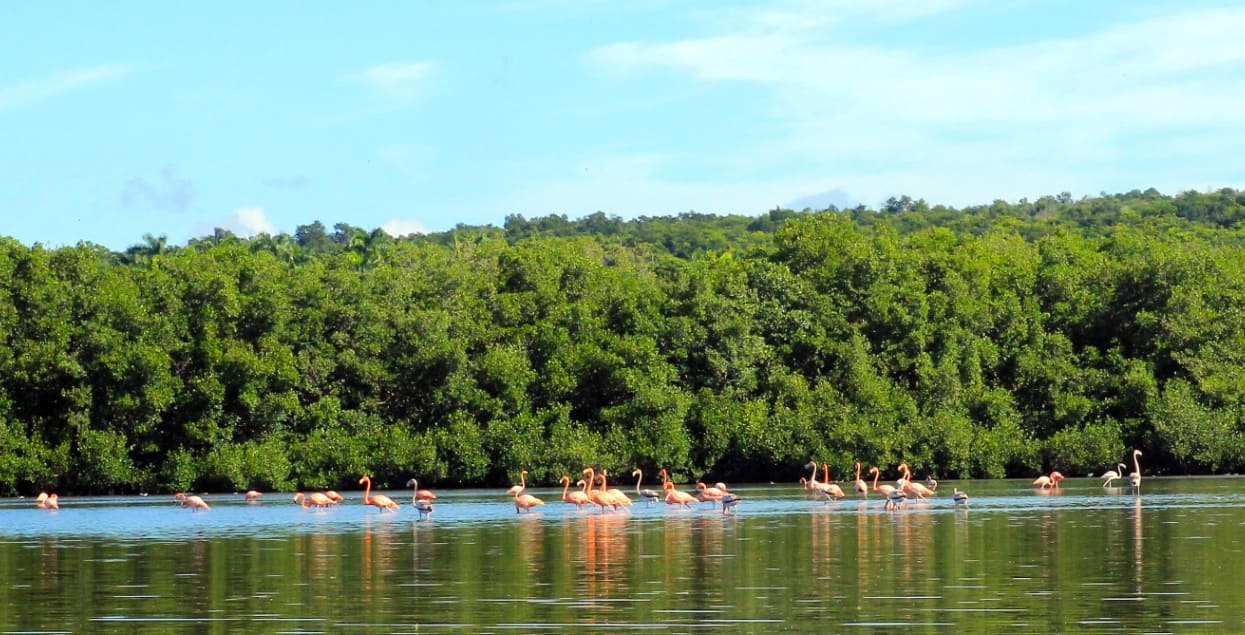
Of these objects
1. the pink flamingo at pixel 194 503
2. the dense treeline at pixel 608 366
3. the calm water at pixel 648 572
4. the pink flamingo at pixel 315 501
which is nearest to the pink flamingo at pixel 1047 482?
the dense treeline at pixel 608 366

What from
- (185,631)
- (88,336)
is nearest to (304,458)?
(88,336)

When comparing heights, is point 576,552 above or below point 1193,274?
below

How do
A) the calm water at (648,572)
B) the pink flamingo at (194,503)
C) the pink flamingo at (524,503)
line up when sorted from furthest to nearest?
1. the pink flamingo at (194,503)
2. the pink flamingo at (524,503)
3. the calm water at (648,572)

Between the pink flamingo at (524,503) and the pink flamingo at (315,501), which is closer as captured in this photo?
the pink flamingo at (524,503)

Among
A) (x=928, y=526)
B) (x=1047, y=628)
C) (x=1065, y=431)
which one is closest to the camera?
(x=1047, y=628)

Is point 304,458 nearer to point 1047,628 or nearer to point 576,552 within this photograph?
point 576,552

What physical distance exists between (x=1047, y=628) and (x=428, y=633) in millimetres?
5766

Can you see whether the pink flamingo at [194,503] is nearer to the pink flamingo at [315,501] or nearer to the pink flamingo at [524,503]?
the pink flamingo at [315,501]

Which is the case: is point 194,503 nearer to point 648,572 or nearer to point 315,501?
point 315,501

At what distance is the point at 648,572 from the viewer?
23.7m

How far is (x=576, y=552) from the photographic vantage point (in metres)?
28.0

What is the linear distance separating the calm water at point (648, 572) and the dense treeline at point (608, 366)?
63.8ft

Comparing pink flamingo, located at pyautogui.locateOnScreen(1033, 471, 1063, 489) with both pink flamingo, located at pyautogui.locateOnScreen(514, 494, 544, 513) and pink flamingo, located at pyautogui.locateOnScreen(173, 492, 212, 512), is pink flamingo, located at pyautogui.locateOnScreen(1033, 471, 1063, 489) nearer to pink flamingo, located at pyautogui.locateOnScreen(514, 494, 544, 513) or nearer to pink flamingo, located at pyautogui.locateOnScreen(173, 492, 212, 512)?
pink flamingo, located at pyautogui.locateOnScreen(514, 494, 544, 513)

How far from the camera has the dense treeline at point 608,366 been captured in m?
60.5
